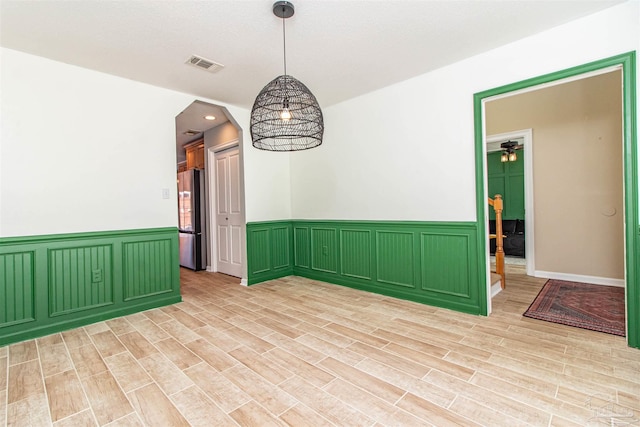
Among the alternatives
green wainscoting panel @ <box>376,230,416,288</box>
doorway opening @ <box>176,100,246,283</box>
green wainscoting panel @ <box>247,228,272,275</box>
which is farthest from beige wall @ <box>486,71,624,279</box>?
doorway opening @ <box>176,100,246,283</box>

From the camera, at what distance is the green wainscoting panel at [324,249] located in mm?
4277

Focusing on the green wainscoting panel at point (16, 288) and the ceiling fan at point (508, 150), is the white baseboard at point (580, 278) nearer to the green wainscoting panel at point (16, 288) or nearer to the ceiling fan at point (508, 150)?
the ceiling fan at point (508, 150)

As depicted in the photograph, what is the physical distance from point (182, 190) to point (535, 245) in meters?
5.99

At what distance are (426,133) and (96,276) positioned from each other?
3787 mm

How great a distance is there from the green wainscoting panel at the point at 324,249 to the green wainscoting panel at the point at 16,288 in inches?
123

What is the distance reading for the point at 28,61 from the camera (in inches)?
107

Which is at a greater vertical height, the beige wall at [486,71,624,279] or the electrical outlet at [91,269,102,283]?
the beige wall at [486,71,624,279]

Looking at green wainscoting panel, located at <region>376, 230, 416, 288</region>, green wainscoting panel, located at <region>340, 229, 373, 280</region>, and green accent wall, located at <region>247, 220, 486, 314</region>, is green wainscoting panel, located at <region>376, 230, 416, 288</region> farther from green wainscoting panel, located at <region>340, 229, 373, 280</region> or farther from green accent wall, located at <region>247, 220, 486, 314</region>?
green wainscoting panel, located at <region>340, 229, 373, 280</region>

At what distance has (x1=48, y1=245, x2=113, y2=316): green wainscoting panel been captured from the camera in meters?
2.82

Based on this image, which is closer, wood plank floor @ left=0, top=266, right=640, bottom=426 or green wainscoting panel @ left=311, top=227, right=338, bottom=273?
wood plank floor @ left=0, top=266, right=640, bottom=426

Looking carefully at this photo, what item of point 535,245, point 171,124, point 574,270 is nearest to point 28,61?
point 171,124

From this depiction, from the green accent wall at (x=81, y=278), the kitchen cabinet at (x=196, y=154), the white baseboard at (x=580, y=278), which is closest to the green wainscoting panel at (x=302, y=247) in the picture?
the green accent wall at (x=81, y=278)

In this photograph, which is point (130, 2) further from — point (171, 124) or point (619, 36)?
point (619, 36)

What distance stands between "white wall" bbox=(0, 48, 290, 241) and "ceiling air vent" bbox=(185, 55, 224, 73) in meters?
0.84
